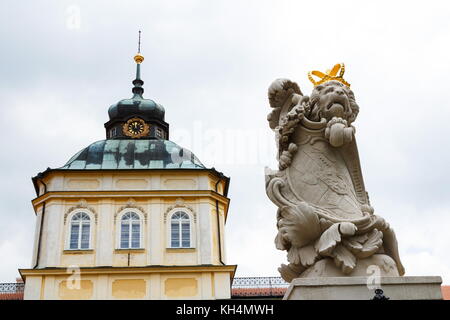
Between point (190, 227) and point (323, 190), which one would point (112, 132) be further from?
point (323, 190)

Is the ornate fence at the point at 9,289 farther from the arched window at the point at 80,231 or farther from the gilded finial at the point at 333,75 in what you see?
the gilded finial at the point at 333,75

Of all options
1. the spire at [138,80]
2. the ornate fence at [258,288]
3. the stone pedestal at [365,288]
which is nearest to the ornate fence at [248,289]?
the ornate fence at [258,288]

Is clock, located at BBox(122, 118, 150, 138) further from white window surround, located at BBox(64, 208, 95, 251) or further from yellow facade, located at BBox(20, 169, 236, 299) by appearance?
white window surround, located at BBox(64, 208, 95, 251)

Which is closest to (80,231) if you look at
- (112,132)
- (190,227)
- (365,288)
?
(190,227)

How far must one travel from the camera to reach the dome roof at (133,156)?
36309mm

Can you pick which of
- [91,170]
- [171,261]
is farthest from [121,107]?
[171,261]

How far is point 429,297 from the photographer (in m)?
5.52

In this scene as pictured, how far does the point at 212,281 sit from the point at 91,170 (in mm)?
9511

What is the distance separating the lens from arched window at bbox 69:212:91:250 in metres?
34.0

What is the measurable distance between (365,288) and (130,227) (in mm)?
29802

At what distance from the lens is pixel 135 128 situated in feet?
141

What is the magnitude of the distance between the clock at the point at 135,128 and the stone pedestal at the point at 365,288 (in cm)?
3720
